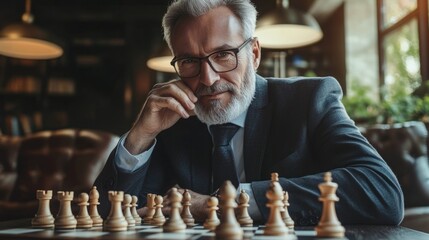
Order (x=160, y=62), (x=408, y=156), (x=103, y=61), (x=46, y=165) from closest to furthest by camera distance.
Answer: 1. (x=408, y=156)
2. (x=46, y=165)
3. (x=160, y=62)
4. (x=103, y=61)

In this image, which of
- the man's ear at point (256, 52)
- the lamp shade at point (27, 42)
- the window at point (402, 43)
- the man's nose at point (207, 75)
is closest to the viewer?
the man's nose at point (207, 75)

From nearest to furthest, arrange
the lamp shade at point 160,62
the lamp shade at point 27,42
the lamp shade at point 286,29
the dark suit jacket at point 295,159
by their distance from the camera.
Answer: the dark suit jacket at point 295,159
the lamp shade at point 286,29
the lamp shade at point 27,42
the lamp shade at point 160,62

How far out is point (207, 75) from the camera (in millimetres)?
1729

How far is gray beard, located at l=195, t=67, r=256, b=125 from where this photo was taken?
179 cm

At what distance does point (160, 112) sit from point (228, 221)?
3.15 feet

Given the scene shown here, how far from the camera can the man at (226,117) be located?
5.75 ft

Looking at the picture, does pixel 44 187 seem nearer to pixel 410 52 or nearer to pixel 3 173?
pixel 3 173

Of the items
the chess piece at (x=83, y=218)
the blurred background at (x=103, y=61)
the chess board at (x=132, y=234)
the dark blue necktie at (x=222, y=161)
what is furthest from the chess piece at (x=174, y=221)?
the blurred background at (x=103, y=61)

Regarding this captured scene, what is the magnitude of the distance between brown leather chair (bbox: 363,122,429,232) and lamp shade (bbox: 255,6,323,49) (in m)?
1.52

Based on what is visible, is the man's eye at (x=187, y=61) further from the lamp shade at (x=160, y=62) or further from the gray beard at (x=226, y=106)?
the lamp shade at (x=160, y=62)

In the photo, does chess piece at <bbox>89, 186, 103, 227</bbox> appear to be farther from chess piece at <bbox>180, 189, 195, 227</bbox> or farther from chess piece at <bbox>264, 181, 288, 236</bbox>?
chess piece at <bbox>264, 181, 288, 236</bbox>

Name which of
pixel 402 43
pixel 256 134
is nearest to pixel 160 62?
pixel 256 134

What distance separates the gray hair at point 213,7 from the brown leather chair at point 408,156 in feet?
4.02

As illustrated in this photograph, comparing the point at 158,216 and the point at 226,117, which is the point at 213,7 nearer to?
the point at 226,117
